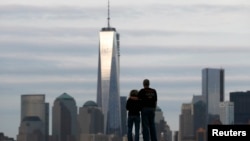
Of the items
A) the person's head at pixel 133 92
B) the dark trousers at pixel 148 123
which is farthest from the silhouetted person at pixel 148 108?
the person's head at pixel 133 92

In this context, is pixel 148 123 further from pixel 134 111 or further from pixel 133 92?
pixel 133 92

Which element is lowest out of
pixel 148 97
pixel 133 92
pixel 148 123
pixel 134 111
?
pixel 148 123

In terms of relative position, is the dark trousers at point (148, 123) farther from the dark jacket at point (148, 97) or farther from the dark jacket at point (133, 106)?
the dark jacket at point (133, 106)

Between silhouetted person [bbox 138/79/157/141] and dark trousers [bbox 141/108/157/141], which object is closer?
silhouetted person [bbox 138/79/157/141]

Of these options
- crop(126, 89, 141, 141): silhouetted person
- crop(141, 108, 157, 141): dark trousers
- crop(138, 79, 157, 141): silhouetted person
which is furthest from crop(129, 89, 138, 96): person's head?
crop(141, 108, 157, 141): dark trousers

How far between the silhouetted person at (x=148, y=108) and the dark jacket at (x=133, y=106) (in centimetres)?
49

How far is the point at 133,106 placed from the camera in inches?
1267

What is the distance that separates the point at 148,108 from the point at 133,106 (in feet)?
3.57

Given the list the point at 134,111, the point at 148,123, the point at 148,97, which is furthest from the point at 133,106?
the point at 148,97

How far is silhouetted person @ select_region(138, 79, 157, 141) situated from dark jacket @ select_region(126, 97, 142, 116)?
1.60 feet

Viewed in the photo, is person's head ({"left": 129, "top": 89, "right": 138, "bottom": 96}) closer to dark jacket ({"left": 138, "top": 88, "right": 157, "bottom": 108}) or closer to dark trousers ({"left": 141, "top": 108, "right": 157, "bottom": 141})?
dark jacket ({"left": 138, "top": 88, "right": 157, "bottom": 108})

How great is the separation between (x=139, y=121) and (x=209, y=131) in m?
13.1

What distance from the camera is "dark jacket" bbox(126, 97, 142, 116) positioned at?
31.8 metres

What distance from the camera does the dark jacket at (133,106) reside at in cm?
3184
